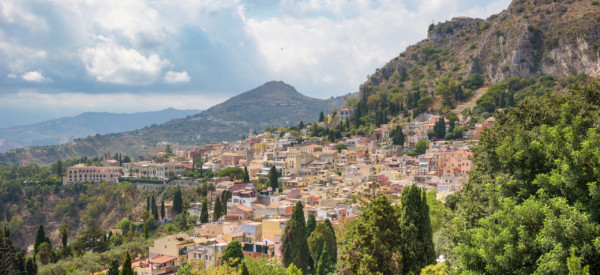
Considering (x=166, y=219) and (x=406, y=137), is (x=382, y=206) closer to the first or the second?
(x=166, y=219)

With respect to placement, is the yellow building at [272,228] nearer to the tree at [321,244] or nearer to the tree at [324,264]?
the tree at [321,244]

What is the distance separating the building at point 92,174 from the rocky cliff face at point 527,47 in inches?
1956

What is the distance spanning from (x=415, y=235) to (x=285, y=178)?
36592mm

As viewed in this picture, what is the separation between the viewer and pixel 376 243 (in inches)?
683

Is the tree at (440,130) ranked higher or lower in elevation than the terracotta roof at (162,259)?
higher

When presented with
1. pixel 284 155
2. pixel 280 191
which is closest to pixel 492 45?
pixel 284 155

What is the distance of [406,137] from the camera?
215 ft

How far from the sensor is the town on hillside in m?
30.7

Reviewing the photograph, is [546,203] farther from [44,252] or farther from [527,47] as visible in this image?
[527,47]

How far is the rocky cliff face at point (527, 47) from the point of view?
72.8 metres

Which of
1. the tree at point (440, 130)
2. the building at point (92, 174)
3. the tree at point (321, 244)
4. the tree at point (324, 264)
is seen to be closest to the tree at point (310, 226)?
the tree at point (321, 244)

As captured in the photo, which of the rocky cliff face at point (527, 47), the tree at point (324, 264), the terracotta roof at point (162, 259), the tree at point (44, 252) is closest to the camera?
the tree at point (324, 264)

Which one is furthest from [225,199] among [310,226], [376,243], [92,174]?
[92,174]

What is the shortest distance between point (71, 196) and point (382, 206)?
71.3 meters
